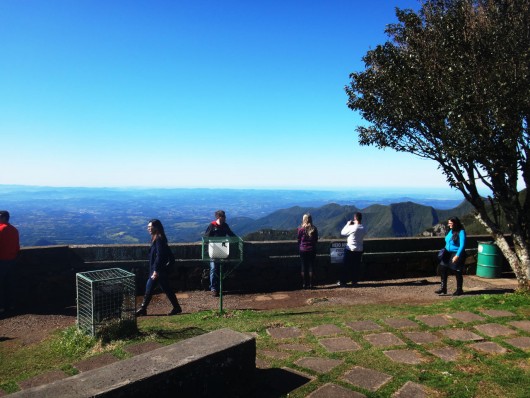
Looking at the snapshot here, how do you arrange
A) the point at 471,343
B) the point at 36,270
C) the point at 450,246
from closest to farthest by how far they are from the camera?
the point at 471,343
the point at 450,246
the point at 36,270

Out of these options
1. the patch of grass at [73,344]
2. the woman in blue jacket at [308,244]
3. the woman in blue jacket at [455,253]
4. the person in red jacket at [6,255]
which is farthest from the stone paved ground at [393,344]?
the person in red jacket at [6,255]

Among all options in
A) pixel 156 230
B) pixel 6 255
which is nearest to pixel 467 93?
pixel 156 230

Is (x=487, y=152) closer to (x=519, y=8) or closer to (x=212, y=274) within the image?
(x=519, y=8)

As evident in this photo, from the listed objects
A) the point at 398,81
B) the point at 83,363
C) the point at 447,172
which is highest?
the point at 398,81

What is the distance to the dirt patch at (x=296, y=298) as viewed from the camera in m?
8.19

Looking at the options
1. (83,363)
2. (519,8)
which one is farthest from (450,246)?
(83,363)

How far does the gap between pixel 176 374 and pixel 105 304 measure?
339cm

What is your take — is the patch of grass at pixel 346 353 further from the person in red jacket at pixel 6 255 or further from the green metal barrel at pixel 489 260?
the green metal barrel at pixel 489 260

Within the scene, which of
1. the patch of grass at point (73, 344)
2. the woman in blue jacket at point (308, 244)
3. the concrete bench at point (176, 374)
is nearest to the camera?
the concrete bench at point (176, 374)

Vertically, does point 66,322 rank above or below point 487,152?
below

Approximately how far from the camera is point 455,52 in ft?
28.4

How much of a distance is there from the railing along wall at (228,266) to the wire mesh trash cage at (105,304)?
4.12 metres

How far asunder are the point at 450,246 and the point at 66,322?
8.82 meters

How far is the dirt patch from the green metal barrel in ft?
0.88
